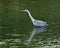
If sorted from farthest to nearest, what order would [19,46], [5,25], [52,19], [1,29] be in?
[52,19]
[5,25]
[1,29]
[19,46]

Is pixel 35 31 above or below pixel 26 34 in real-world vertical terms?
below

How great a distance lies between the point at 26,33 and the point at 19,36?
0.89 m

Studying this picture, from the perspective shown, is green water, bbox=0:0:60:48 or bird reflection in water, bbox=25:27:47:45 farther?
bird reflection in water, bbox=25:27:47:45

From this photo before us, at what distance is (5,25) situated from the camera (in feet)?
71.0

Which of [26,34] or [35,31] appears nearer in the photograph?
[26,34]

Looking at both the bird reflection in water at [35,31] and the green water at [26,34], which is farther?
the bird reflection in water at [35,31]

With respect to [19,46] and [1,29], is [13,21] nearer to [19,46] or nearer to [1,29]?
[1,29]

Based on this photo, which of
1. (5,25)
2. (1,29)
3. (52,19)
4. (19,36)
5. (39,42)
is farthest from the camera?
(52,19)

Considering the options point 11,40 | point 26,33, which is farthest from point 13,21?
point 11,40

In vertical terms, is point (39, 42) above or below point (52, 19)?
above

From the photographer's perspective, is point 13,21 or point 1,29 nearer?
point 1,29

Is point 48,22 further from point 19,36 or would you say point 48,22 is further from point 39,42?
point 39,42

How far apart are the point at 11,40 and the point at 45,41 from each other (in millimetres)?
1708

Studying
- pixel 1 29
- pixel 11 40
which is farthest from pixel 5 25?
pixel 11 40
